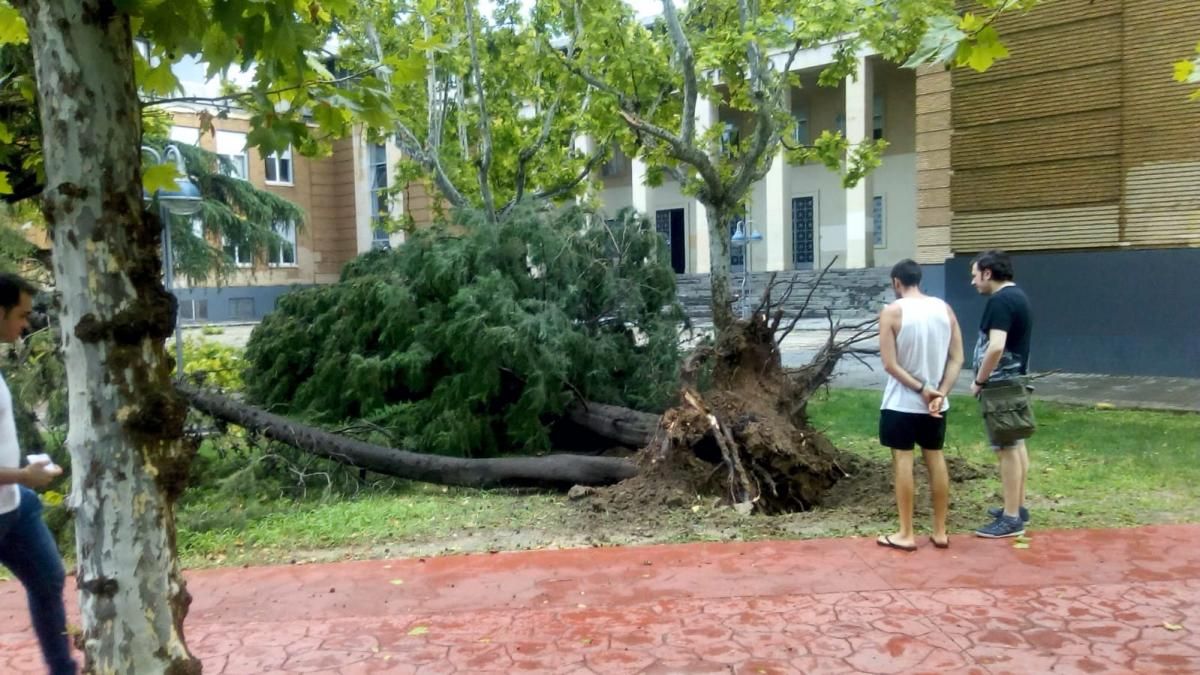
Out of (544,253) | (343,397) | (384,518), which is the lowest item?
(384,518)

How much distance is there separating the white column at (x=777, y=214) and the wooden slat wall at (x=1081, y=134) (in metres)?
17.0

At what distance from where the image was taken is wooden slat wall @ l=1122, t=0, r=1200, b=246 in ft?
41.5

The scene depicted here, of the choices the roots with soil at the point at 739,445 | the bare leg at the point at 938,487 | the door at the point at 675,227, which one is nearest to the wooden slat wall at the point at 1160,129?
the roots with soil at the point at 739,445

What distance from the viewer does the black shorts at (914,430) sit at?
5.66m

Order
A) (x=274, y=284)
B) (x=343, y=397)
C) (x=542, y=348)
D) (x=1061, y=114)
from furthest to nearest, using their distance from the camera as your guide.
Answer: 1. (x=274, y=284)
2. (x=1061, y=114)
3. (x=343, y=397)
4. (x=542, y=348)

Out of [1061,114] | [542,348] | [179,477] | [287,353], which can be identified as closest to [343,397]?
[287,353]

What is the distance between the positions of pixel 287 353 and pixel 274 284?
29212mm

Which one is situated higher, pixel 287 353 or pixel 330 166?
pixel 330 166

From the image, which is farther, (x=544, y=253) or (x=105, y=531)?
(x=544, y=253)

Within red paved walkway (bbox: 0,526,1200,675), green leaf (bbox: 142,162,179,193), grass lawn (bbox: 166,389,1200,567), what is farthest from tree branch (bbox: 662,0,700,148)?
green leaf (bbox: 142,162,179,193)

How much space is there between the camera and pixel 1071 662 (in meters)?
4.17

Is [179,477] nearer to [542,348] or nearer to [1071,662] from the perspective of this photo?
[1071,662]

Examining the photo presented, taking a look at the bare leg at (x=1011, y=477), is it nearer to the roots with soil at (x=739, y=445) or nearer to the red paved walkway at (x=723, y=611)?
the red paved walkway at (x=723, y=611)

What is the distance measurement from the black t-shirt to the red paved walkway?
110cm
